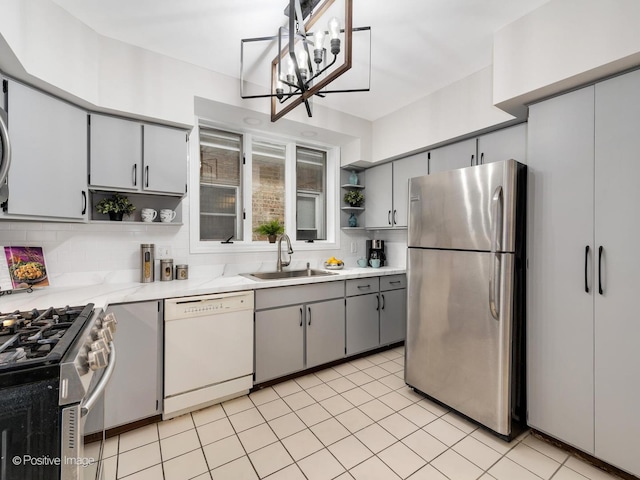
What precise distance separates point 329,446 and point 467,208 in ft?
5.94

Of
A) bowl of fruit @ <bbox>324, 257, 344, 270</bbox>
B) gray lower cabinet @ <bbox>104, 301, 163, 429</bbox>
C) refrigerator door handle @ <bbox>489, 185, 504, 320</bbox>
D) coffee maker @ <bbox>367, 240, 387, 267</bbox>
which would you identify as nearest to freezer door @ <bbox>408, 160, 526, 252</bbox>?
refrigerator door handle @ <bbox>489, 185, 504, 320</bbox>

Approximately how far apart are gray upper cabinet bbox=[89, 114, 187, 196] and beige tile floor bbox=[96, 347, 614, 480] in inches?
68.7

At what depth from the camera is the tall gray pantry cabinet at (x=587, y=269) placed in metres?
1.57

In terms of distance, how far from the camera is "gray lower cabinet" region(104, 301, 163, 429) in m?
1.89

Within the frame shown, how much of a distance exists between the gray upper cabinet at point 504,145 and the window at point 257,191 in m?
1.74

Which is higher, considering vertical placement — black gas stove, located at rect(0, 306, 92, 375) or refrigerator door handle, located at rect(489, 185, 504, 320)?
refrigerator door handle, located at rect(489, 185, 504, 320)

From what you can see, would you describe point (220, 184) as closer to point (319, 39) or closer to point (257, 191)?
point (257, 191)

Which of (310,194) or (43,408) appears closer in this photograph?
(43,408)

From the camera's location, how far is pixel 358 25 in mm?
2033

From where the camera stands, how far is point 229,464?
170 centimetres

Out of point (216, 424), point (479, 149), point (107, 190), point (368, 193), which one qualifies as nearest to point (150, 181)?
point (107, 190)

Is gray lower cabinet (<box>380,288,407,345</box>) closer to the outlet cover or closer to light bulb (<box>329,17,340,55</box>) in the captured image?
A: the outlet cover

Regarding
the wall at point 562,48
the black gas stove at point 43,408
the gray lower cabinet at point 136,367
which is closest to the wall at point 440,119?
the wall at point 562,48

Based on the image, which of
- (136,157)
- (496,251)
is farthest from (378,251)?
(136,157)
